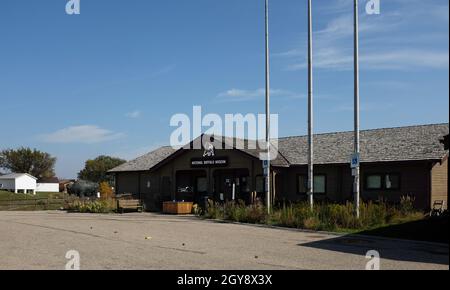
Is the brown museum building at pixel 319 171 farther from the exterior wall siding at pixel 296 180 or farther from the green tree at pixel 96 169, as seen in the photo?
the green tree at pixel 96 169

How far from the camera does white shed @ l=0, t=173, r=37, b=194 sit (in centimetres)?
9806

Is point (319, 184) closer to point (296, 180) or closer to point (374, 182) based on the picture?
point (296, 180)

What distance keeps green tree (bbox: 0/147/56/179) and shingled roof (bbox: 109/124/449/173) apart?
93.3 m

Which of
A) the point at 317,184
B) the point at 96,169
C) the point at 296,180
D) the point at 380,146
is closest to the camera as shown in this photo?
the point at 380,146

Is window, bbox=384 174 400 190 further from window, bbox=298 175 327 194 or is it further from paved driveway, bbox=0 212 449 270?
paved driveway, bbox=0 212 449 270

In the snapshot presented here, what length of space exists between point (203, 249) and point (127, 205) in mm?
20080

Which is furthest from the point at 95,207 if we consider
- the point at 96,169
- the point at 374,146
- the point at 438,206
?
the point at 96,169

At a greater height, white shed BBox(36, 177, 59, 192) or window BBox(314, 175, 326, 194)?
window BBox(314, 175, 326, 194)

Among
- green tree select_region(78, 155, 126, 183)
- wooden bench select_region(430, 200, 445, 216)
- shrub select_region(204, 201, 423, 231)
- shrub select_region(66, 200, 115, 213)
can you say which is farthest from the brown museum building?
green tree select_region(78, 155, 126, 183)

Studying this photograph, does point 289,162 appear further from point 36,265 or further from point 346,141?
point 36,265

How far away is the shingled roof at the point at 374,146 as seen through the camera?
27.6m

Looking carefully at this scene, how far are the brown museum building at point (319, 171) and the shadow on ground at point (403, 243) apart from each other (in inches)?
270

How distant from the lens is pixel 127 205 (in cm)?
3369
